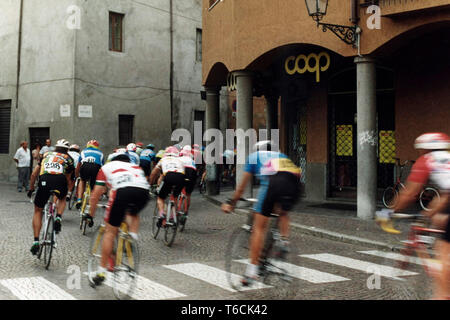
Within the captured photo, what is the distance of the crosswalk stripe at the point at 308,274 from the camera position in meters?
A: 5.85

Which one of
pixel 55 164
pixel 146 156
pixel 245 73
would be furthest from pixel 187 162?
pixel 146 156

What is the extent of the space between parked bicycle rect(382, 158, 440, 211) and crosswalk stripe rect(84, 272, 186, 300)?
28.9 feet

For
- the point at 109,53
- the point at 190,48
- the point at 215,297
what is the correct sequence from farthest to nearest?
1. the point at 190,48
2. the point at 109,53
3. the point at 215,297

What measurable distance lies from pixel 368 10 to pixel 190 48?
15.4 metres

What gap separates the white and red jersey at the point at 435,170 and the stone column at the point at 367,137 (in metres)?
7.09

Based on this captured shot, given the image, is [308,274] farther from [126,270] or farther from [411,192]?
[126,270]

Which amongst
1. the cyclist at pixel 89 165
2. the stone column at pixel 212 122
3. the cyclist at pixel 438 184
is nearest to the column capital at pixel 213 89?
the stone column at pixel 212 122

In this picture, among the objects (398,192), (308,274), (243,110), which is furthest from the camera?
(243,110)

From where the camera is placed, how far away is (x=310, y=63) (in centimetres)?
1451

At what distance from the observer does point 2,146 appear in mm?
25344

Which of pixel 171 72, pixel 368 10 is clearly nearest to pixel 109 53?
pixel 171 72

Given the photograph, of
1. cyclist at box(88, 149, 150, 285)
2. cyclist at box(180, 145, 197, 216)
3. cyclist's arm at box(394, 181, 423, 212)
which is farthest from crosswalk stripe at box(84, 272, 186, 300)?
cyclist at box(180, 145, 197, 216)

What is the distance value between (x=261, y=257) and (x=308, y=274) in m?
1.59

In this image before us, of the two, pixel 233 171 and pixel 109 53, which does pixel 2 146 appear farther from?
pixel 233 171
